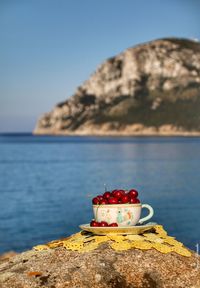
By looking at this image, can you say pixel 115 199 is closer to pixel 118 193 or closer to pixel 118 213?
pixel 118 193

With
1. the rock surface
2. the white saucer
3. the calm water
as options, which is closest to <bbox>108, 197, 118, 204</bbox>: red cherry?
the white saucer

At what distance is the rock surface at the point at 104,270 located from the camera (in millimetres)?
7246

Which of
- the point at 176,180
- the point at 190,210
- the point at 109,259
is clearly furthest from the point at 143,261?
the point at 176,180

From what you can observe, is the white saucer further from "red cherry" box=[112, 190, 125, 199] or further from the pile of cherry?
"red cherry" box=[112, 190, 125, 199]

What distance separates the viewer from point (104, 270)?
736 cm

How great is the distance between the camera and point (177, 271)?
762cm

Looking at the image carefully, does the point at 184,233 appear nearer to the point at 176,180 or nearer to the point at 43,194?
the point at 43,194

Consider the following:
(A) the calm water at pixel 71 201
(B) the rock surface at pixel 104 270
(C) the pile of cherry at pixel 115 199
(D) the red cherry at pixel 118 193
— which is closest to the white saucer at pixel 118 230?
(C) the pile of cherry at pixel 115 199

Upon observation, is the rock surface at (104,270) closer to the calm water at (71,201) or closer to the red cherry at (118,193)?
the red cherry at (118,193)

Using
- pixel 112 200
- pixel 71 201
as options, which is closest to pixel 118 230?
pixel 112 200

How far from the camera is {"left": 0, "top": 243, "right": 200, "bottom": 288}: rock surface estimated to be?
7246 mm

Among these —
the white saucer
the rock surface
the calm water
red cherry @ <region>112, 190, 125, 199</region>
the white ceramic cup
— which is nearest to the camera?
the rock surface

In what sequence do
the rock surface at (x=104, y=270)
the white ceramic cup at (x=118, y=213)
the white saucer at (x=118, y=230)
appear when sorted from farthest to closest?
the white ceramic cup at (x=118, y=213) → the white saucer at (x=118, y=230) → the rock surface at (x=104, y=270)

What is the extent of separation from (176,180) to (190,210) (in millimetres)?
35563
